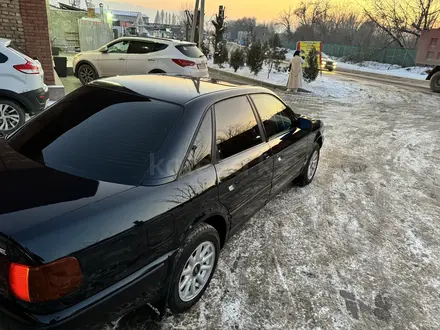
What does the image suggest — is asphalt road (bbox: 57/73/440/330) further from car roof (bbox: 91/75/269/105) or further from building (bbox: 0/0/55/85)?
building (bbox: 0/0/55/85)

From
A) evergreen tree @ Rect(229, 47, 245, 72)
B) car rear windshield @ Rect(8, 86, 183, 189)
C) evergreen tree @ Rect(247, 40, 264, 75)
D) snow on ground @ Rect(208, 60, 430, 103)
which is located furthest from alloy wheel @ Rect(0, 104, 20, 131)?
evergreen tree @ Rect(229, 47, 245, 72)

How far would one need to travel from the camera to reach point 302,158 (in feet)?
14.4

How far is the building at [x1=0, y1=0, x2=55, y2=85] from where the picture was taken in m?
7.49

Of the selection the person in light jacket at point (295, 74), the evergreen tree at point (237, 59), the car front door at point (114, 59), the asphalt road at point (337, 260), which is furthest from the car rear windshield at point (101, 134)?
the evergreen tree at point (237, 59)

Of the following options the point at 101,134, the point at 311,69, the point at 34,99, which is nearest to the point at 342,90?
the point at 311,69

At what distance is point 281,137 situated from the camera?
3.66m

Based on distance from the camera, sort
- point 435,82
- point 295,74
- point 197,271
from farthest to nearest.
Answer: point 435,82 < point 295,74 < point 197,271

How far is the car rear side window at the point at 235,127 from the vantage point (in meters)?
2.68

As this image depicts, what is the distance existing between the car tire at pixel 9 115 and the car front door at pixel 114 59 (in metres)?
5.16

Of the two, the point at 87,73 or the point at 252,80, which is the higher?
the point at 87,73

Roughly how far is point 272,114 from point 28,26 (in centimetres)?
708

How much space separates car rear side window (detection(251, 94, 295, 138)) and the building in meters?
6.81

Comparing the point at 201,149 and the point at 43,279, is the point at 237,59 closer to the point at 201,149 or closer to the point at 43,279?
the point at 201,149

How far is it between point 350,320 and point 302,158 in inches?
87.3
